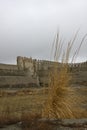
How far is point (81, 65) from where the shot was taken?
6461 mm

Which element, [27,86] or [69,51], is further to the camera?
[27,86]

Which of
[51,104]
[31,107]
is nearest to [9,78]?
[31,107]

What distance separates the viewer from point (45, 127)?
2.25 metres

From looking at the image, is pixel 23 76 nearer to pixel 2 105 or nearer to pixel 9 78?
pixel 9 78

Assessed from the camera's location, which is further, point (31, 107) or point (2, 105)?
point (31, 107)

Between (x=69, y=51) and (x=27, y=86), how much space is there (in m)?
1.26

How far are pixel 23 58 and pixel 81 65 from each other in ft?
4.06

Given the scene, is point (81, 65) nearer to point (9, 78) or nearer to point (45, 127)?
point (9, 78)

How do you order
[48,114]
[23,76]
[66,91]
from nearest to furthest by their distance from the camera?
[48,114], [66,91], [23,76]

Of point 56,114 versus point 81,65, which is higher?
point 81,65

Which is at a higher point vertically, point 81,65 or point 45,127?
point 81,65

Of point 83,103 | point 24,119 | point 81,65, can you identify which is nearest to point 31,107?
point 83,103

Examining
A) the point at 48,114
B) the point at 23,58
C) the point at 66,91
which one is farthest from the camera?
the point at 23,58

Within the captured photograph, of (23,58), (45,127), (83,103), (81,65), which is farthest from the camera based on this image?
(81,65)
